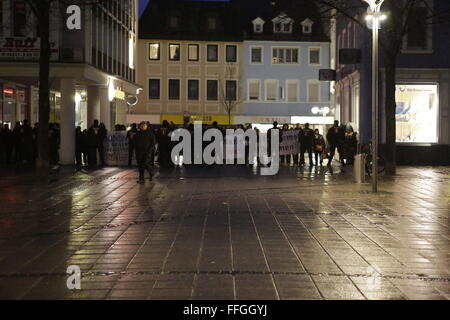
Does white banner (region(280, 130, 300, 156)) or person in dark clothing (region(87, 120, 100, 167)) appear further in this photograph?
white banner (region(280, 130, 300, 156))

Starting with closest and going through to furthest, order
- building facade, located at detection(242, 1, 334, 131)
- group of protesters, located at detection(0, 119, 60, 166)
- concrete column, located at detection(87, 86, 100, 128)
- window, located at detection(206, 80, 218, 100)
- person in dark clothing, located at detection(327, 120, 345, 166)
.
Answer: person in dark clothing, located at detection(327, 120, 345, 166), group of protesters, located at detection(0, 119, 60, 166), concrete column, located at detection(87, 86, 100, 128), building facade, located at detection(242, 1, 334, 131), window, located at detection(206, 80, 218, 100)

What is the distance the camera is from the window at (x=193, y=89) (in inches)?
2723

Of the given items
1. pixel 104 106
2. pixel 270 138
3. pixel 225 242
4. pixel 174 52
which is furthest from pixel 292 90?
pixel 225 242

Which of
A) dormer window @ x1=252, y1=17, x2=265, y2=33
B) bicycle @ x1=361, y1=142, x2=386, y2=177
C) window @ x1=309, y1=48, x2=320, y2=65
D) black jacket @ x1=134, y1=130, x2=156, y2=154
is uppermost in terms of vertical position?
dormer window @ x1=252, y1=17, x2=265, y2=33

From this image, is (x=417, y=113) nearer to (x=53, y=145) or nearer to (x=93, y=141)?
(x=93, y=141)

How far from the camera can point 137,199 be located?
56.7 feet

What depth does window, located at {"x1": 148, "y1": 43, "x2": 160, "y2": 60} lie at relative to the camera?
2680 inches

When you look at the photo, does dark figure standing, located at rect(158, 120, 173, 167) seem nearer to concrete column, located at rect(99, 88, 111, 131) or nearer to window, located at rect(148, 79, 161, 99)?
concrete column, located at rect(99, 88, 111, 131)

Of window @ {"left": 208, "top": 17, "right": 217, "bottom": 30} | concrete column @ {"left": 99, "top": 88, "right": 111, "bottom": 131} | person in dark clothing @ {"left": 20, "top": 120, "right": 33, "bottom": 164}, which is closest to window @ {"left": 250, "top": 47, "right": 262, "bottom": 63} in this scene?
window @ {"left": 208, "top": 17, "right": 217, "bottom": 30}

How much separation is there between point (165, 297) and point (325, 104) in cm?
6317

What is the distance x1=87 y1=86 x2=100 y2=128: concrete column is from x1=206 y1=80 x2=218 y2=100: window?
28.3 metres

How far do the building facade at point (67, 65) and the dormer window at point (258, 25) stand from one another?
80.8ft

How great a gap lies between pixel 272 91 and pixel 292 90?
169 cm

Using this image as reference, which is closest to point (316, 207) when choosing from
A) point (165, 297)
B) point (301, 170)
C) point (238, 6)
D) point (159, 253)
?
point (159, 253)
